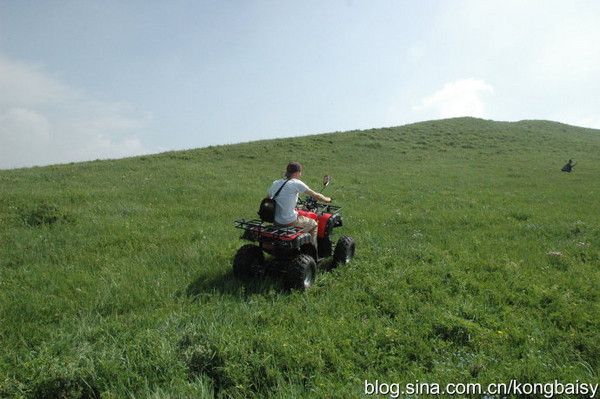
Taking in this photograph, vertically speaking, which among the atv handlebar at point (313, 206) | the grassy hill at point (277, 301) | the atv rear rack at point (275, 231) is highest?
the atv handlebar at point (313, 206)

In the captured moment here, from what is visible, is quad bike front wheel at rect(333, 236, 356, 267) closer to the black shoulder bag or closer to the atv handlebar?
the atv handlebar

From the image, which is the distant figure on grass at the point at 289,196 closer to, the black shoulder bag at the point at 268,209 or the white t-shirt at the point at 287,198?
the white t-shirt at the point at 287,198

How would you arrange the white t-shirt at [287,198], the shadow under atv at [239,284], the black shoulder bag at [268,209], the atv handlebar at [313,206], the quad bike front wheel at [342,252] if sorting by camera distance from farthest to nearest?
the atv handlebar at [313,206] → the quad bike front wheel at [342,252] → the white t-shirt at [287,198] → the black shoulder bag at [268,209] → the shadow under atv at [239,284]

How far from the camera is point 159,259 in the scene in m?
8.08

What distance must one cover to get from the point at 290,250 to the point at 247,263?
0.78 m

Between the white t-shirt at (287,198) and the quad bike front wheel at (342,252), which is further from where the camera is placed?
the quad bike front wheel at (342,252)

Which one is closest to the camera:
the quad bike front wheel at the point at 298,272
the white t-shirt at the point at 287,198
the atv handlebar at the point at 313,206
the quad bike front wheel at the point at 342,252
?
the quad bike front wheel at the point at 298,272

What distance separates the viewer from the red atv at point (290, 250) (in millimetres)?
6520

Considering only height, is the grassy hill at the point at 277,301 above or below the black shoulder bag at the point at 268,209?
below

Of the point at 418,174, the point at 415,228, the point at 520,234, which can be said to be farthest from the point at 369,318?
the point at 418,174

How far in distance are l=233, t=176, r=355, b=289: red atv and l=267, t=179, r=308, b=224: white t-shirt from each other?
209 mm

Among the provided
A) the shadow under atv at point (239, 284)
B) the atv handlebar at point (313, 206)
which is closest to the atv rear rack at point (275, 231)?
the shadow under atv at point (239, 284)

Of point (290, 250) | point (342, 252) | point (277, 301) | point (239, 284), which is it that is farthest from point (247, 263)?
point (342, 252)

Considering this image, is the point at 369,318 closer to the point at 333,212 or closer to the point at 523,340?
the point at 523,340
